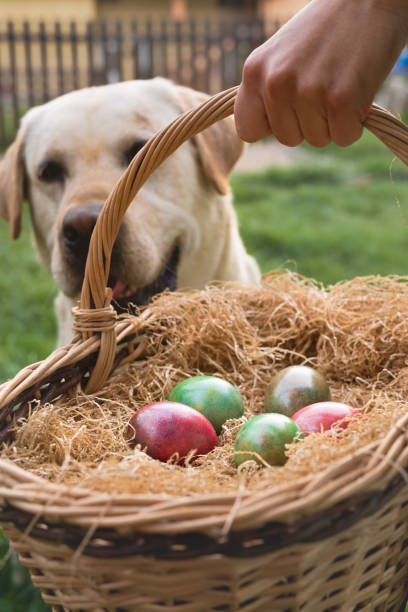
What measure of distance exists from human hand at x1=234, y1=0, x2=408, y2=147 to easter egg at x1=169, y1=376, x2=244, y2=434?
2.30ft

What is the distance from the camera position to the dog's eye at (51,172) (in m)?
2.46

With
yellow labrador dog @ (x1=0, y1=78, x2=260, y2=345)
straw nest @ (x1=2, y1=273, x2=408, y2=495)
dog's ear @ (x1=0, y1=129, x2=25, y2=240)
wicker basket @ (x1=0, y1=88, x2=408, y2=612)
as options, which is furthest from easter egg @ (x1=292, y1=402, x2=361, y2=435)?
dog's ear @ (x1=0, y1=129, x2=25, y2=240)

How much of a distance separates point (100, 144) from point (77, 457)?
4.35 ft

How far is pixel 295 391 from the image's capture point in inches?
66.2

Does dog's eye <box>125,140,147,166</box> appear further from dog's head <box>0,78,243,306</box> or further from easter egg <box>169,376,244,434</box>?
easter egg <box>169,376,244,434</box>

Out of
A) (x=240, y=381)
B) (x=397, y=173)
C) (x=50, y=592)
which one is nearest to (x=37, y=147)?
(x=240, y=381)

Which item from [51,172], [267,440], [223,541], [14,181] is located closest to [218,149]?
[51,172]

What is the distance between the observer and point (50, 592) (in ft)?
3.95

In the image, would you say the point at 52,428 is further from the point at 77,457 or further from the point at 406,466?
the point at 406,466

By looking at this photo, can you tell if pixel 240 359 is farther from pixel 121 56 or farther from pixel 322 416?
pixel 121 56

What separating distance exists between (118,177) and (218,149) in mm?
441

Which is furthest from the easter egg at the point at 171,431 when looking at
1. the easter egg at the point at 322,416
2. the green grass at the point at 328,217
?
the green grass at the point at 328,217

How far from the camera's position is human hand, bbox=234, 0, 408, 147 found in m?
1.17

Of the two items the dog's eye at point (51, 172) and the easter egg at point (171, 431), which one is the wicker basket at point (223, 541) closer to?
the easter egg at point (171, 431)
